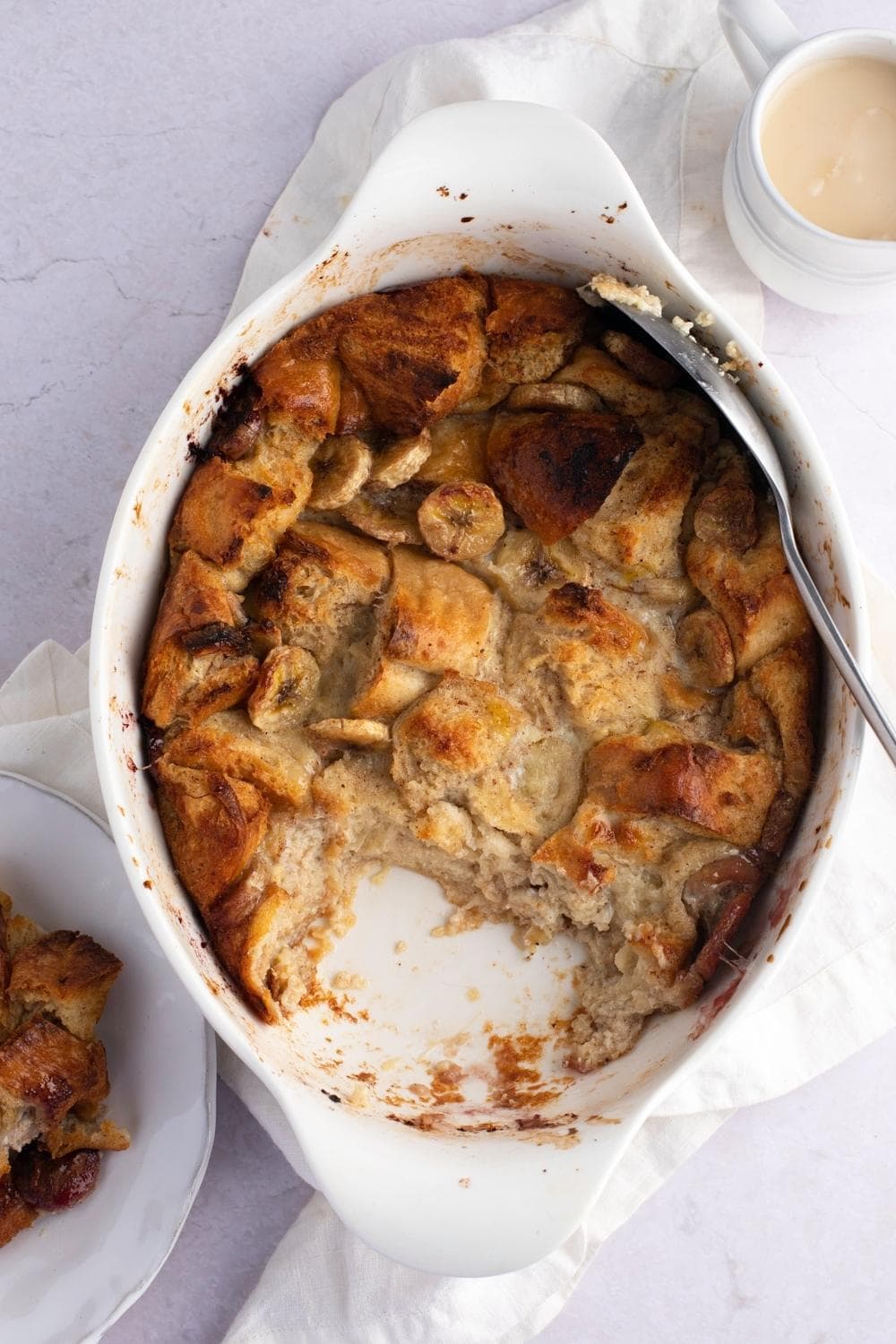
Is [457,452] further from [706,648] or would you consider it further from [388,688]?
[706,648]

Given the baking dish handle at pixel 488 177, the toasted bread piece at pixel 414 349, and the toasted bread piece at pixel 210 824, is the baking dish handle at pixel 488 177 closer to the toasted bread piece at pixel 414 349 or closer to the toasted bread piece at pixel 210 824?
the toasted bread piece at pixel 414 349

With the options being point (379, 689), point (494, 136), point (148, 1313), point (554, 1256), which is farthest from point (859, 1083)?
point (494, 136)

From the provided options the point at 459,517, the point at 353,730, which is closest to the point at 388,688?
the point at 353,730

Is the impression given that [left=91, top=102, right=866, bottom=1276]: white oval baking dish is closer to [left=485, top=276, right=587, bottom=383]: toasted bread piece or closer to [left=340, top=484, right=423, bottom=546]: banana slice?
[left=485, top=276, right=587, bottom=383]: toasted bread piece

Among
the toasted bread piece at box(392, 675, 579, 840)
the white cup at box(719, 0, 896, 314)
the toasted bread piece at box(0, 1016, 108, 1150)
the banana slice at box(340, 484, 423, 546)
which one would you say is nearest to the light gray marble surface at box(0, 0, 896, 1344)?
the white cup at box(719, 0, 896, 314)

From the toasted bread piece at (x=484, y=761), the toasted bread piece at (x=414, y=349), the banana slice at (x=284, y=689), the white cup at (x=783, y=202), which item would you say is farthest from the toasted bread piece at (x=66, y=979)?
the white cup at (x=783, y=202)

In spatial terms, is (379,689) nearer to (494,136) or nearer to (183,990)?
(183,990)
